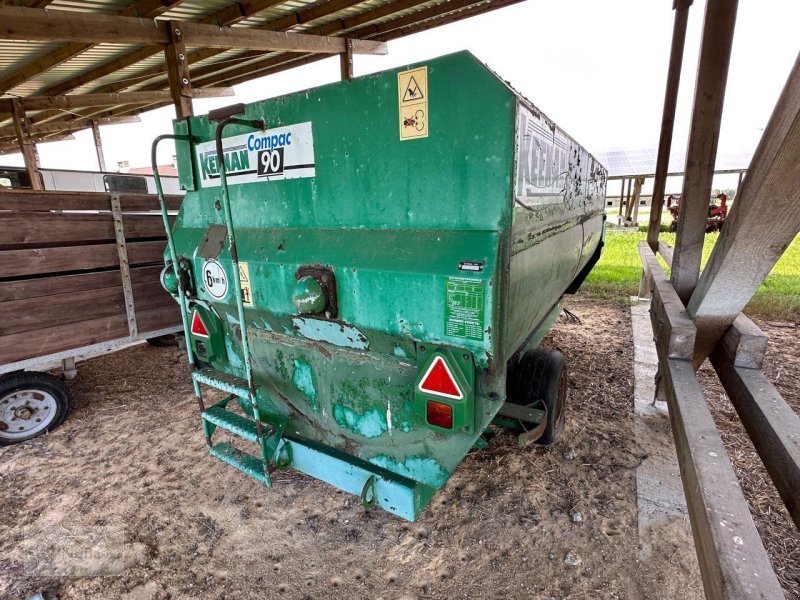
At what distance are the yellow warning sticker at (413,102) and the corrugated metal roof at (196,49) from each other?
600 centimetres

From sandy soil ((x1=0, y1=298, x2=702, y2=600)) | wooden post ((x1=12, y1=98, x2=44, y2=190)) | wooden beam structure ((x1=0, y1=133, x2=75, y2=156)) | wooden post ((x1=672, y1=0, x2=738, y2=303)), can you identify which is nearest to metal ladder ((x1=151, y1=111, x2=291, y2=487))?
sandy soil ((x1=0, y1=298, x2=702, y2=600))

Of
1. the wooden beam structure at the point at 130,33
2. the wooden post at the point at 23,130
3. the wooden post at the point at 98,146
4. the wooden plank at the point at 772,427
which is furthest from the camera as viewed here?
the wooden post at the point at 98,146

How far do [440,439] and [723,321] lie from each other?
1640mm

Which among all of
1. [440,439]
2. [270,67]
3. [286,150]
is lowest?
[440,439]

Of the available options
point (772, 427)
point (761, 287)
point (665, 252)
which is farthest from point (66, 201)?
point (761, 287)

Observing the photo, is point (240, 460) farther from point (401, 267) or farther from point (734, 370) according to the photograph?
point (734, 370)

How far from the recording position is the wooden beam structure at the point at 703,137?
256 cm

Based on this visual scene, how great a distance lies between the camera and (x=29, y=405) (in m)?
3.16

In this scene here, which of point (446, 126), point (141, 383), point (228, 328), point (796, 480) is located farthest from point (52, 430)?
point (796, 480)

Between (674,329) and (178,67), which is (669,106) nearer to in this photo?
(674,329)

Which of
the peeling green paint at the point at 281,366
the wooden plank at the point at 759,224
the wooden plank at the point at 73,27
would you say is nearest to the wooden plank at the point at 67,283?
the peeling green paint at the point at 281,366

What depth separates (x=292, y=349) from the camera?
6.88 feet

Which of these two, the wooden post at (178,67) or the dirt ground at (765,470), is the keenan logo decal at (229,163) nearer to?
the dirt ground at (765,470)

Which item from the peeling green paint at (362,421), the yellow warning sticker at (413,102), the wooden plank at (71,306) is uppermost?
the yellow warning sticker at (413,102)
